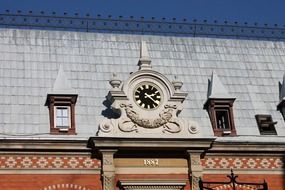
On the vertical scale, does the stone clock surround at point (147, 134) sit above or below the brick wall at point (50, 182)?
above

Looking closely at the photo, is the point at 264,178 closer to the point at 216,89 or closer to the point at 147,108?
the point at 216,89

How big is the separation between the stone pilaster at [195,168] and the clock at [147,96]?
246 cm

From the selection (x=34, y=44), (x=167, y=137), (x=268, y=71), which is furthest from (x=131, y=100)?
(x=268, y=71)

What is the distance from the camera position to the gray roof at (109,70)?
91.4ft

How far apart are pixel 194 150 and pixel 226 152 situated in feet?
5.06

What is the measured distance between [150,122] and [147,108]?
2.17 feet

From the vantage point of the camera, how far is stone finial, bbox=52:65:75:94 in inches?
1081

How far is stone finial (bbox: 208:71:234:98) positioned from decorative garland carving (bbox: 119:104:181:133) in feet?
8.45

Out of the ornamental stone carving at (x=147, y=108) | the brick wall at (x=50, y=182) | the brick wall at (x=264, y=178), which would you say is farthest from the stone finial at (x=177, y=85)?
the brick wall at (x=50, y=182)

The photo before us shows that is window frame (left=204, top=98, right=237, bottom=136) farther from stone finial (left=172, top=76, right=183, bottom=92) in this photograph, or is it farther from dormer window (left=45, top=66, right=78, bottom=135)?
dormer window (left=45, top=66, right=78, bottom=135)

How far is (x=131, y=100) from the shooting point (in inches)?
1069

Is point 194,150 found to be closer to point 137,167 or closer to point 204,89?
point 137,167

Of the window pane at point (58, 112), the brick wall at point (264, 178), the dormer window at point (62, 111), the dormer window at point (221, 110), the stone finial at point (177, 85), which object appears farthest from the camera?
the dormer window at point (221, 110)

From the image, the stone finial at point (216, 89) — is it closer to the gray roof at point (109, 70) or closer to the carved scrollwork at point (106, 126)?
the gray roof at point (109, 70)
